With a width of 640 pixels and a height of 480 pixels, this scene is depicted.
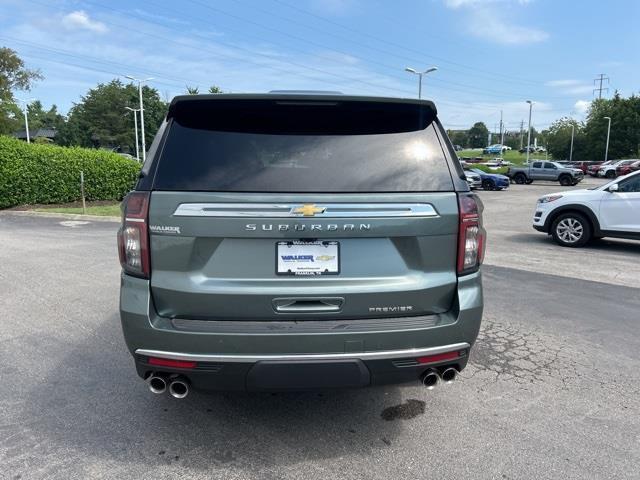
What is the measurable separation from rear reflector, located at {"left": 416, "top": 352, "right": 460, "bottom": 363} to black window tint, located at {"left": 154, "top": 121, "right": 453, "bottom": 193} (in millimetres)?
883

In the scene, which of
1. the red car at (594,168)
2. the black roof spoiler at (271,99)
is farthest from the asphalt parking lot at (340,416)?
the red car at (594,168)

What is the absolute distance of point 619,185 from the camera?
30.8 ft

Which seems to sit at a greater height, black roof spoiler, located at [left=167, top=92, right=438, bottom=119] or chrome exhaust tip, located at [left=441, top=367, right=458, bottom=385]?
black roof spoiler, located at [left=167, top=92, right=438, bottom=119]

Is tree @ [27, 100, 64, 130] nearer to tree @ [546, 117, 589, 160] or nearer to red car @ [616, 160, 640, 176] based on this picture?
tree @ [546, 117, 589, 160]

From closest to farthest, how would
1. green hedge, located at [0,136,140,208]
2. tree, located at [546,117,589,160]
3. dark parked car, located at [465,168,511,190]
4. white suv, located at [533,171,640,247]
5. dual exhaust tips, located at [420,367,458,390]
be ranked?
1. dual exhaust tips, located at [420,367,458,390]
2. white suv, located at [533,171,640,247]
3. green hedge, located at [0,136,140,208]
4. dark parked car, located at [465,168,511,190]
5. tree, located at [546,117,589,160]

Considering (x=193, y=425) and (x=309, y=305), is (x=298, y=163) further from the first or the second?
(x=193, y=425)

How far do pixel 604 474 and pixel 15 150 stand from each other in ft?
57.6

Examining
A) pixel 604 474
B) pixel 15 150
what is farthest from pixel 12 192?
pixel 604 474

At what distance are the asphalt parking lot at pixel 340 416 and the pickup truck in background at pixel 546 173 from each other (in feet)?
114

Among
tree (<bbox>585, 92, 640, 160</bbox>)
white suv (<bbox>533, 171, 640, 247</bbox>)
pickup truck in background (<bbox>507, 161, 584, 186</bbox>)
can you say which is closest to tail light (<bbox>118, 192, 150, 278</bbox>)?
white suv (<bbox>533, 171, 640, 247</bbox>)

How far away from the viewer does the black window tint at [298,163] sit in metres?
2.57

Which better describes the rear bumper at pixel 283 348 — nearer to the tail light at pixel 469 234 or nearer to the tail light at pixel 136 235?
the tail light at pixel 136 235

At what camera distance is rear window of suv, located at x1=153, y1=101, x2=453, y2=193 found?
8.46 ft

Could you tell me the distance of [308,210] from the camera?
98.3 inches
